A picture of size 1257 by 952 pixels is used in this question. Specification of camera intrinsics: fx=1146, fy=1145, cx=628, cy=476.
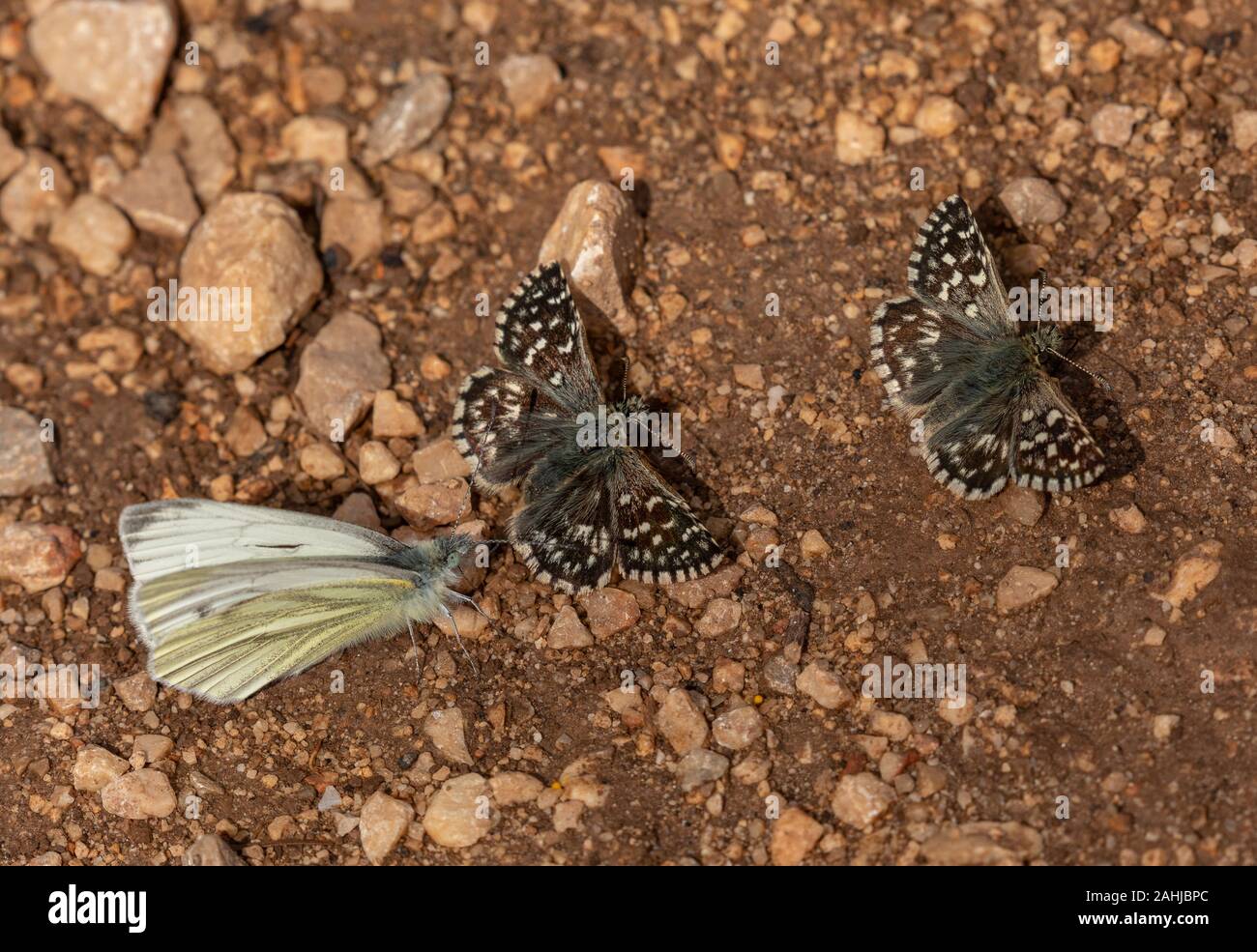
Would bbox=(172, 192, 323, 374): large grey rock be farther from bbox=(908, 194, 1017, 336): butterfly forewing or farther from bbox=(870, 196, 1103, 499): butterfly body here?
bbox=(908, 194, 1017, 336): butterfly forewing

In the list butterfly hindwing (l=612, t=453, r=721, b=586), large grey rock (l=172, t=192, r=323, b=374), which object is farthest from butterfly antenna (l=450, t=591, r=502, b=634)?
large grey rock (l=172, t=192, r=323, b=374)

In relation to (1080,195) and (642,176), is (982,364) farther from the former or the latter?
(642,176)

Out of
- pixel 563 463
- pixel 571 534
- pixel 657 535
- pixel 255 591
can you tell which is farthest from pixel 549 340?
pixel 255 591

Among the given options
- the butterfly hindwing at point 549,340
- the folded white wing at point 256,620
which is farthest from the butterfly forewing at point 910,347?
the folded white wing at point 256,620

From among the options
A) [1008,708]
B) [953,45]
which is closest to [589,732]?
[1008,708]

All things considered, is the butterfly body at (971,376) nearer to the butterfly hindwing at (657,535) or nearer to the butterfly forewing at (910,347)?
the butterfly forewing at (910,347)

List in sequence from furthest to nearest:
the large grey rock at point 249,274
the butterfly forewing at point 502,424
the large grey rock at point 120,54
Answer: the large grey rock at point 120,54 < the large grey rock at point 249,274 < the butterfly forewing at point 502,424
